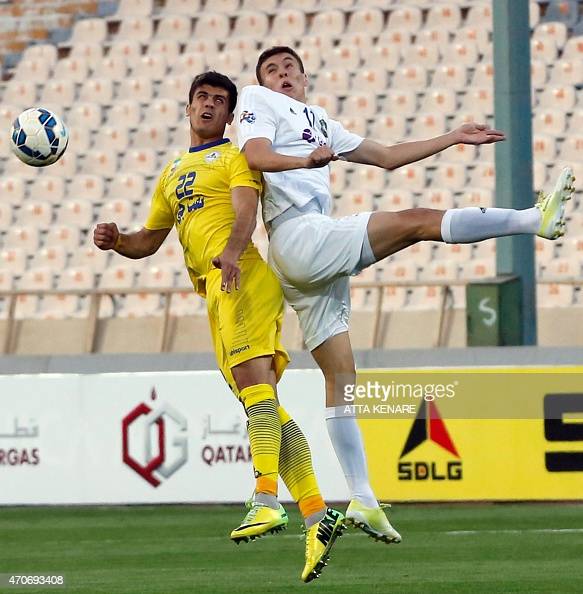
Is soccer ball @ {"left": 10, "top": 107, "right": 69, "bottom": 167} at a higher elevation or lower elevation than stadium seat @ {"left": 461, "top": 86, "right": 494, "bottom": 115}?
lower

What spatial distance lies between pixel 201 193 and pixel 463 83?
10.4 m

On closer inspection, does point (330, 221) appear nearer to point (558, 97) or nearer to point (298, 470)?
point (298, 470)

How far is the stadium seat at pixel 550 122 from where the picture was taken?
50.6 ft

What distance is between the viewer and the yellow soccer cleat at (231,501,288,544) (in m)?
5.70

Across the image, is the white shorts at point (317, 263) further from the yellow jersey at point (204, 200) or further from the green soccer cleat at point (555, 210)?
the green soccer cleat at point (555, 210)

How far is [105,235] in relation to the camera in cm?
627

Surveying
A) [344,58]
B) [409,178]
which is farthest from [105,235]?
[344,58]

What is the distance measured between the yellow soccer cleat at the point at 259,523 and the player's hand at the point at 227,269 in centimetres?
86

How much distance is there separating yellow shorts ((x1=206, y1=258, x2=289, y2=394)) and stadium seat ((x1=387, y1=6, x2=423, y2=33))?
11.2 meters

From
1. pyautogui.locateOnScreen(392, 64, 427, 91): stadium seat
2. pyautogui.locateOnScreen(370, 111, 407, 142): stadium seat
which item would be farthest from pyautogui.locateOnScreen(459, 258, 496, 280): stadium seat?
pyautogui.locateOnScreen(392, 64, 427, 91): stadium seat

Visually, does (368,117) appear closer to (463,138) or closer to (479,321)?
(479,321)

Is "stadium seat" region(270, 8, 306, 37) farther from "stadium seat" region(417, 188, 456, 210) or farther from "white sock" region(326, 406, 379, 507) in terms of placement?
"white sock" region(326, 406, 379, 507)

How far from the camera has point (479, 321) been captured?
37.4ft

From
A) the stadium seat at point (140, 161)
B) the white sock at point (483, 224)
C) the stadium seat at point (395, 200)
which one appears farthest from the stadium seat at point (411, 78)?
the white sock at point (483, 224)
